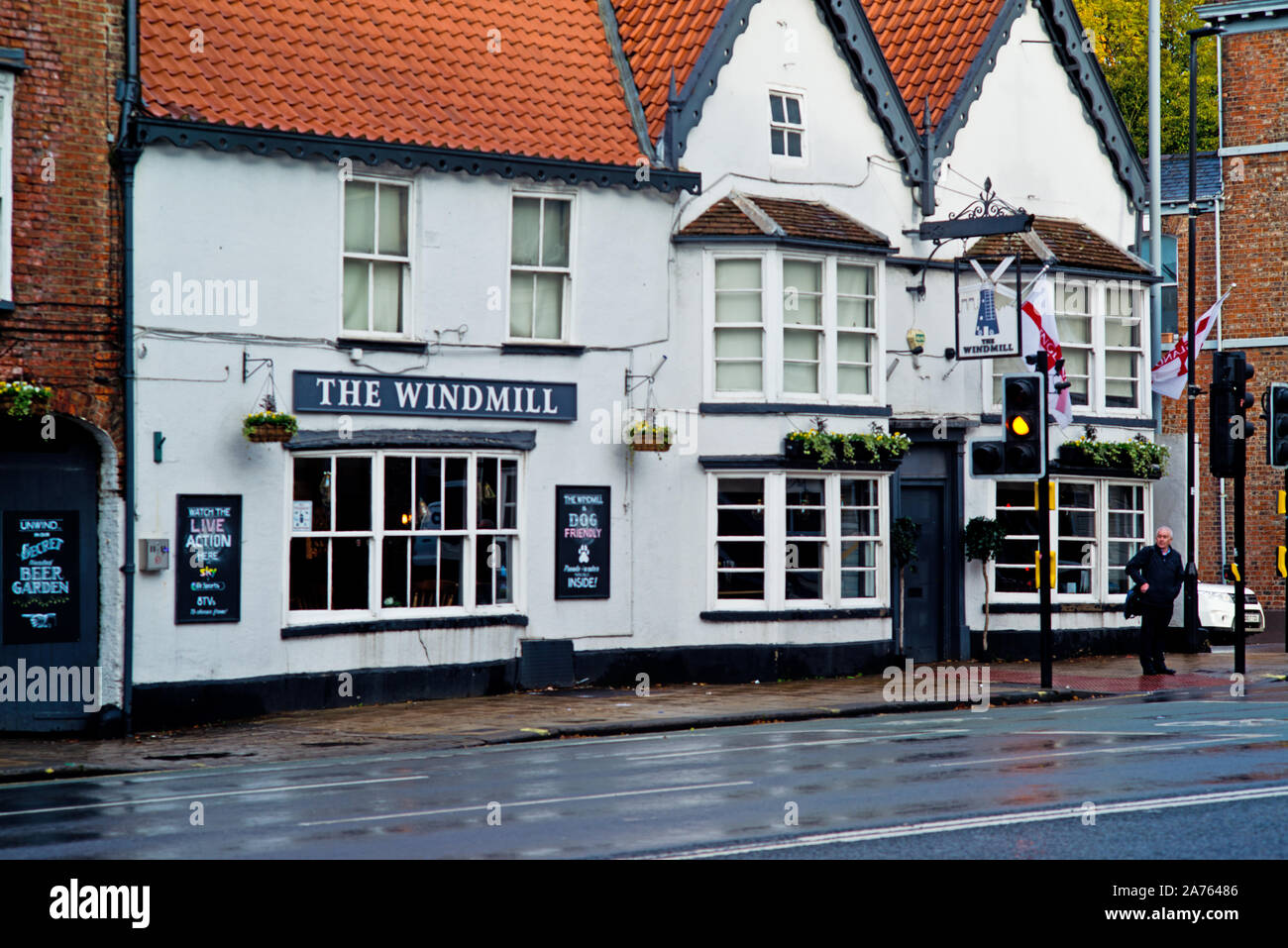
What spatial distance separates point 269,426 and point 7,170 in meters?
3.87

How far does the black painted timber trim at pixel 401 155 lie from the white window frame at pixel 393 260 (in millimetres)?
270

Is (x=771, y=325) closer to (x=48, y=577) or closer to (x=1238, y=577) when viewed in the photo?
(x=1238, y=577)

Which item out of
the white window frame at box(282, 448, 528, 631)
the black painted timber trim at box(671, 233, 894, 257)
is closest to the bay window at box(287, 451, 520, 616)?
the white window frame at box(282, 448, 528, 631)

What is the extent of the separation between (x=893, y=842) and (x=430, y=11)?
16.7 metres

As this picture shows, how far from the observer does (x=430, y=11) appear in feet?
77.9

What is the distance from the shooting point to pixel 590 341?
2317cm

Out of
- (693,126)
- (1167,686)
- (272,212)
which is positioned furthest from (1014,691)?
(272,212)

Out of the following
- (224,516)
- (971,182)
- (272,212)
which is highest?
(971,182)

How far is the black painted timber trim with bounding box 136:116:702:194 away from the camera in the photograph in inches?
771

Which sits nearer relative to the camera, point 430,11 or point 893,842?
point 893,842

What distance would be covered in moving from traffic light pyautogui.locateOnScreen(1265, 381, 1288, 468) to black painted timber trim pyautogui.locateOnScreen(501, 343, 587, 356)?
10.1 m

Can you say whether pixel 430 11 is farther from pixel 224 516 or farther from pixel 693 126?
pixel 224 516

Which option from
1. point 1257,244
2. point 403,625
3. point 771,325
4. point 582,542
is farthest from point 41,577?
point 1257,244

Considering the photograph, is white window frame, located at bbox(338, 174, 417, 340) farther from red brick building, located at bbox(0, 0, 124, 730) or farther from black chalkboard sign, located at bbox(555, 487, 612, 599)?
black chalkboard sign, located at bbox(555, 487, 612, 599)
